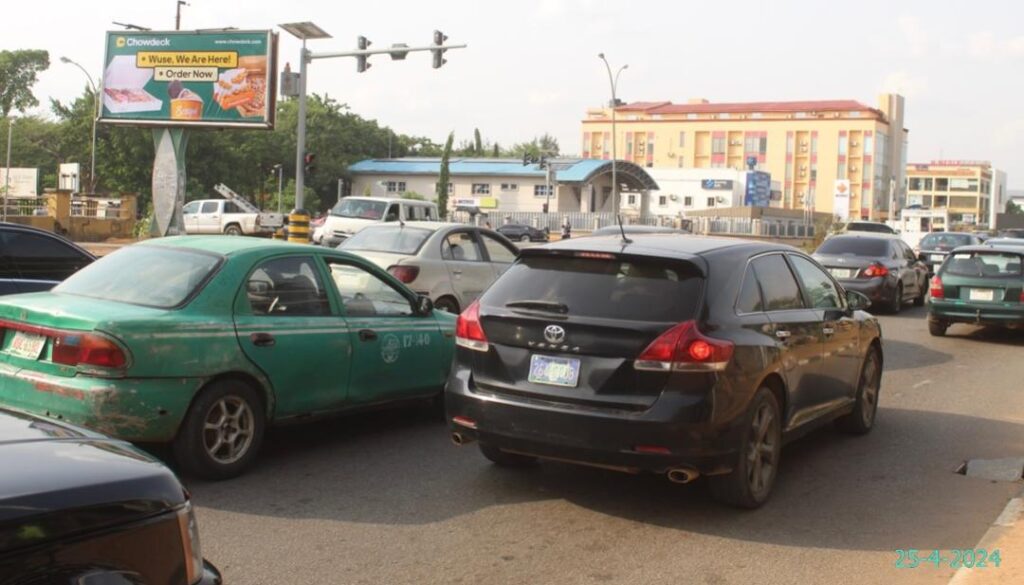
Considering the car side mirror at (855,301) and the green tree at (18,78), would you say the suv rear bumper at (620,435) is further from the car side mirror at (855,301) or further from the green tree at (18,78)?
the green tree at (18,78)

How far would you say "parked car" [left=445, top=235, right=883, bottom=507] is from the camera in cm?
564

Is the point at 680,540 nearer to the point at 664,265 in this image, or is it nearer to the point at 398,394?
the point at 664,265

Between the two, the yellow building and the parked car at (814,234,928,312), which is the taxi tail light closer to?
the parked car at (814,234,928,312)

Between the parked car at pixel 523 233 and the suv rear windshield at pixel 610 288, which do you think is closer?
the suv rear windshield at pixel 610 288

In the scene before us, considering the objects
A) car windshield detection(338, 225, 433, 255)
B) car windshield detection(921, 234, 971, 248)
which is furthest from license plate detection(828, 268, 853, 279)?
car windshield detection(921, 234, 971, 248)

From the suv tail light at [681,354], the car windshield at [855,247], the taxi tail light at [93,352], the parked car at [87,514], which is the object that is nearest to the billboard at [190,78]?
the car windshield at [855,247]

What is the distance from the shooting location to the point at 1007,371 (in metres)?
12.6

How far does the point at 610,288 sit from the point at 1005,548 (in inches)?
100

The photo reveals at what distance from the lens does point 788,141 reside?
395 ft

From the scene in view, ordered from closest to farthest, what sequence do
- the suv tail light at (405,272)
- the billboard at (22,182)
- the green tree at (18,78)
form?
the suv tail light at (405,272), the billboard at (22,182), the green tree at (18,78)

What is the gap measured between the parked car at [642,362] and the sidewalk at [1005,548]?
1.27 meters

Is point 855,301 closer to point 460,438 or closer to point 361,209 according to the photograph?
point 460,438

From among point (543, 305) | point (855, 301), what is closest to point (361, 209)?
point (855, 301)

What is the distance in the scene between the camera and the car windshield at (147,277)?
21.6 ft
